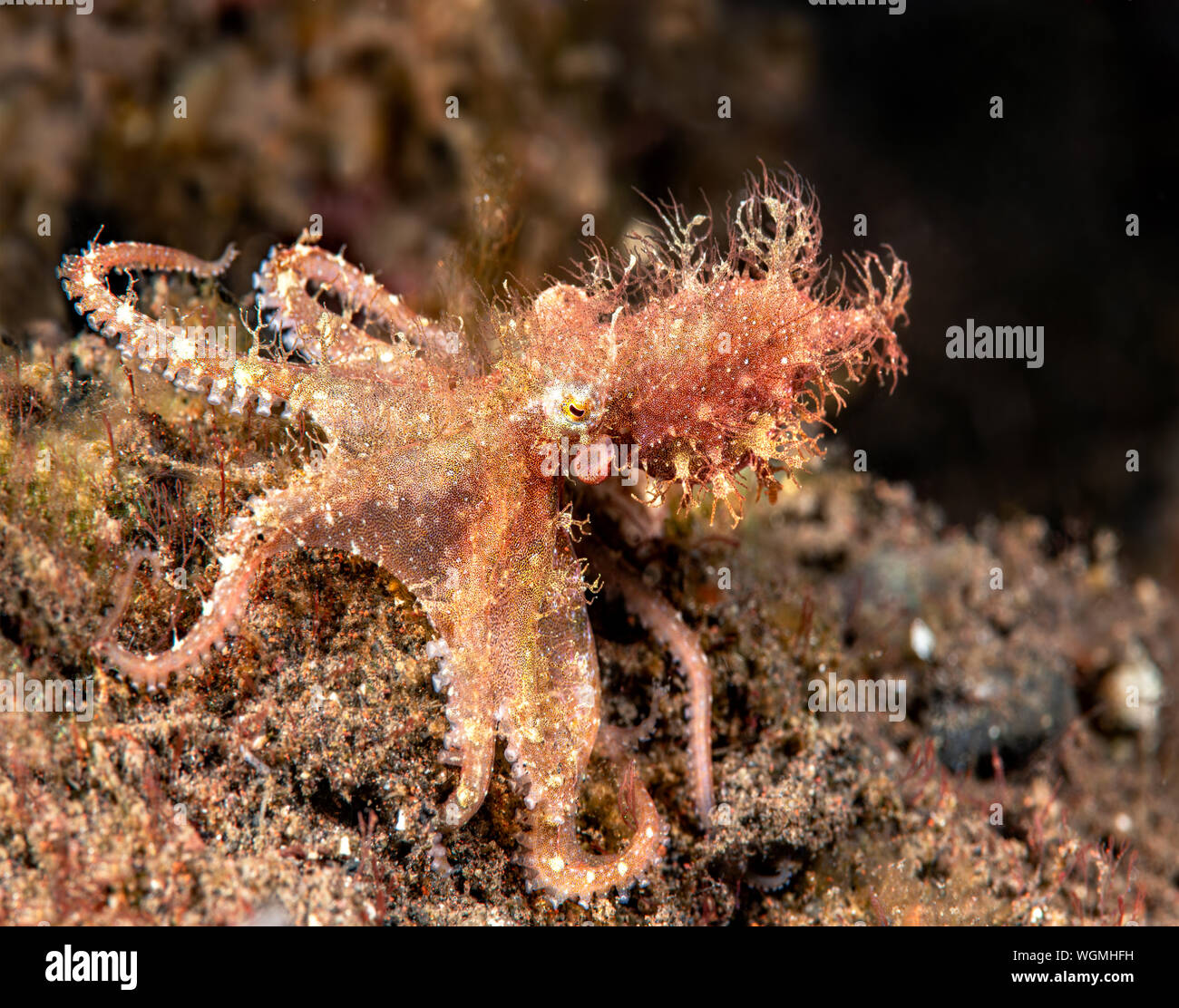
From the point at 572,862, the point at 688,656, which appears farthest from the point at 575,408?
the point at 572,862

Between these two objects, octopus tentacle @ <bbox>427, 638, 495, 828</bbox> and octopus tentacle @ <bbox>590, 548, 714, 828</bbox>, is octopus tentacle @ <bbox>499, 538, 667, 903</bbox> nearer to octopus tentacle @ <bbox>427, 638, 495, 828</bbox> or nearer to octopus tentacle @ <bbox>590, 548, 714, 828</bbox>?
octopus tentacle @ <bbox>427, 638, 495, 828</bbox>

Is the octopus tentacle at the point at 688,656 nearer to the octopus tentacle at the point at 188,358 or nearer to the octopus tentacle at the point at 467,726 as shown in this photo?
the octopus tentacle at the point at 467,726

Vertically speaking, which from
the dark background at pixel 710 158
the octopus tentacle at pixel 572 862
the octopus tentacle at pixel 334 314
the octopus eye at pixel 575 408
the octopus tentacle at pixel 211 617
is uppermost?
the dark background at pixel 710 158

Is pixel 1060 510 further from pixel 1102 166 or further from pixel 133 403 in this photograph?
pixel 133 403

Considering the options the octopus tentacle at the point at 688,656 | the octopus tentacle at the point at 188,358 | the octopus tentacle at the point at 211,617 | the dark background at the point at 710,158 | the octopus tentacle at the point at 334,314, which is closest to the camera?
the octopus tentacle at the point at 211,617

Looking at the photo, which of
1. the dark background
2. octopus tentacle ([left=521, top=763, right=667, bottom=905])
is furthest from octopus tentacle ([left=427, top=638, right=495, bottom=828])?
the dark background

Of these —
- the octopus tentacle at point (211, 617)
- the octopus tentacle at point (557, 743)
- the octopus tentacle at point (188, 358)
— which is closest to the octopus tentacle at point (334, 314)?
the octopus tentacle at point (188, 358)

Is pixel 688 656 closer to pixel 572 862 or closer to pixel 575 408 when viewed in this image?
pixel 572 862
